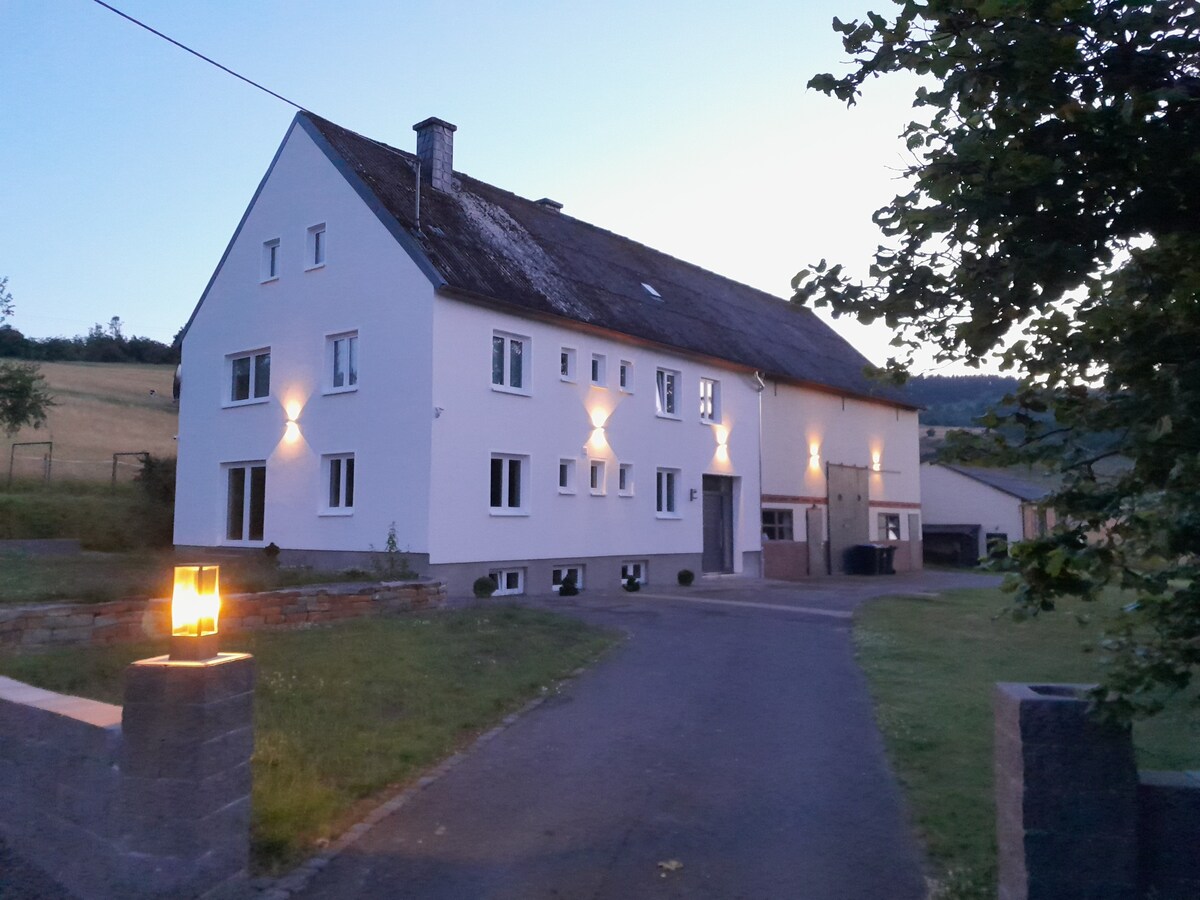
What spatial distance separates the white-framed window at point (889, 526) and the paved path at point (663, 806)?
24144 mm

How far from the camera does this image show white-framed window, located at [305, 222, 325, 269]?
21664 mm

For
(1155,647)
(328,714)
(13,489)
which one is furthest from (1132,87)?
(13,489)

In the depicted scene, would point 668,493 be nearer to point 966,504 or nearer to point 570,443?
point 570,443

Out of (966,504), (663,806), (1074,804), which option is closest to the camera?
(1074,804)

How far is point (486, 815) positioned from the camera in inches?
243

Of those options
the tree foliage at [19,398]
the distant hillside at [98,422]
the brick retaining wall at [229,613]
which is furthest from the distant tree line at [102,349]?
the brick retaining wall at [229,613]

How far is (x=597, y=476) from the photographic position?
22.7 metres

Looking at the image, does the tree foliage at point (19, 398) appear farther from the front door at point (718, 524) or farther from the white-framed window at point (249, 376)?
the front door at point (718, 524)

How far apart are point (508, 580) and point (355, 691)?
11.4 m

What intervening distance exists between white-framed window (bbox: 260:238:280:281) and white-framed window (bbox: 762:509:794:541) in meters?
14.0

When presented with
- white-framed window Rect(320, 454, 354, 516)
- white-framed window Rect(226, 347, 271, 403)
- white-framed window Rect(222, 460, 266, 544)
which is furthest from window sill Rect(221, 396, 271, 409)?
white-framed window Rect(320, 454, 354, 516)

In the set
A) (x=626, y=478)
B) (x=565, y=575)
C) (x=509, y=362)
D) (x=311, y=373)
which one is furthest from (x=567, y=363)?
(x=311, y=373)

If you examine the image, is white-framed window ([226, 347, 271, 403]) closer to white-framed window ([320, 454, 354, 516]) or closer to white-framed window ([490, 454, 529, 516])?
white-framed window ([320, 454, 354, 516])

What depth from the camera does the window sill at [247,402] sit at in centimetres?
2227
